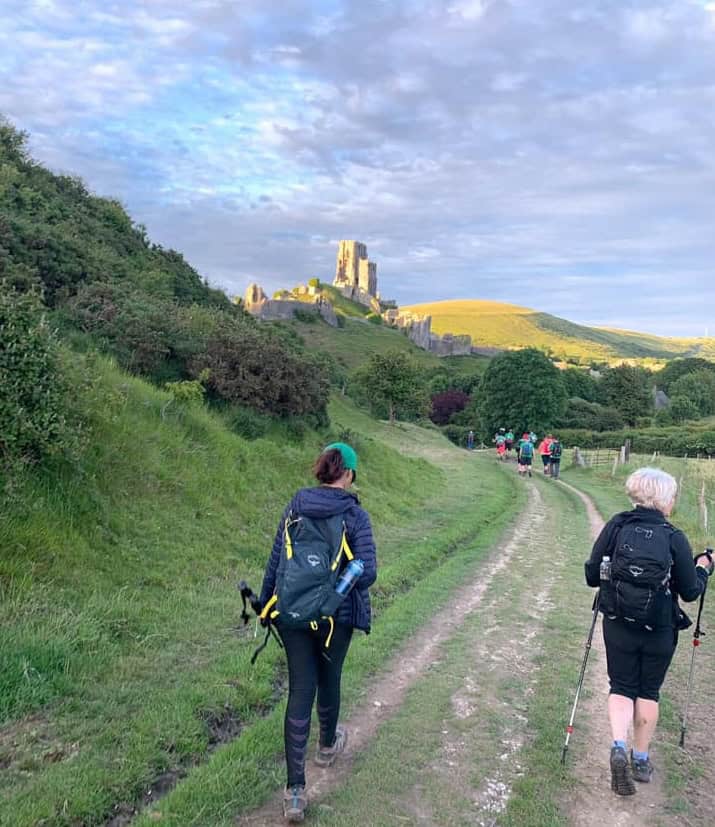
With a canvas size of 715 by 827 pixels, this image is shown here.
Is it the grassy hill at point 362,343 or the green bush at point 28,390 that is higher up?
the grassy hill at point 362,343

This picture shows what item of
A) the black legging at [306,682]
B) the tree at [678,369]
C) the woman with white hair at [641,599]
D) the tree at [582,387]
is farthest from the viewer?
the tree at [678,369]

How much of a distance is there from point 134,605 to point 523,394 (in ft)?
181

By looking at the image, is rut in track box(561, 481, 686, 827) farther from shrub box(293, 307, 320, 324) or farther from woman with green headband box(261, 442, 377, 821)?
shrub box(293, 307, 320, 324)

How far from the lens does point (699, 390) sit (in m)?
107

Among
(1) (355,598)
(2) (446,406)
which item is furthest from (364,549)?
(2) (446,406)

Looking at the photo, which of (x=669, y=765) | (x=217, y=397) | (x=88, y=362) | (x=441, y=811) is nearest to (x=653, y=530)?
(x=669, y=765)

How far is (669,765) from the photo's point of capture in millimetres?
4816

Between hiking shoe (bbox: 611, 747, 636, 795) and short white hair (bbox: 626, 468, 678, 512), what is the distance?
173cm

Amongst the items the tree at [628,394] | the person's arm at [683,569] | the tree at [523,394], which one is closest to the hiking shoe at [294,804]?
the person's arm at [683,569]

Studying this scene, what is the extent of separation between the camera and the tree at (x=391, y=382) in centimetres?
4825

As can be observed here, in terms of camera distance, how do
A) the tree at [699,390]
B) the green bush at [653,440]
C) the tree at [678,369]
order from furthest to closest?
1. the tree at [678,369]
2. the tree at [699,390]
3. the green bush at [653,440]

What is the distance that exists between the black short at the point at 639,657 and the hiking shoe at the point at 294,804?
2395mm

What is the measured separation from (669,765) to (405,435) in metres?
36.3

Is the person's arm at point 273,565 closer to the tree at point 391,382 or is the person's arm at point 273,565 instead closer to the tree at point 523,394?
the tree at point 391,382
